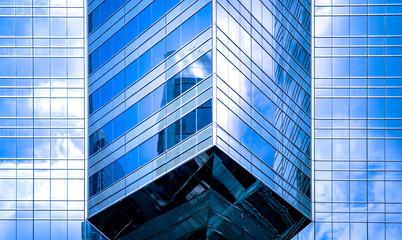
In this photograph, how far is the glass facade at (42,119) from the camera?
5291 centimetres

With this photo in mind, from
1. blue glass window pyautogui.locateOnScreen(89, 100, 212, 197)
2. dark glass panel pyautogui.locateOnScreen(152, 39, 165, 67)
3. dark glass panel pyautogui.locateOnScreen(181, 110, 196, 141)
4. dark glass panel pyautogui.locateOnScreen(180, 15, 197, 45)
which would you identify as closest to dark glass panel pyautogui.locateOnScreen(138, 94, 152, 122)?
blue glass window pyautogui.locateOnScreen(89, 100, 212, 197)

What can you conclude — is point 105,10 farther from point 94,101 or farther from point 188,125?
point 188,125

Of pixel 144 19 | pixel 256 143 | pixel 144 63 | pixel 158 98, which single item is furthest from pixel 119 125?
pixel 256 143

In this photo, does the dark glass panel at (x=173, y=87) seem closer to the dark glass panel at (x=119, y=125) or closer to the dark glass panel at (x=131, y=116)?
the dark glass panel at (x=131, y=116)

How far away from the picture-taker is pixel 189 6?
148ft

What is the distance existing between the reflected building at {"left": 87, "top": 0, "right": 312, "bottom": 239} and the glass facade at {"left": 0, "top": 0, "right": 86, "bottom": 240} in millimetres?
1279

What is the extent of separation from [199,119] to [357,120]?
15253 millimetres

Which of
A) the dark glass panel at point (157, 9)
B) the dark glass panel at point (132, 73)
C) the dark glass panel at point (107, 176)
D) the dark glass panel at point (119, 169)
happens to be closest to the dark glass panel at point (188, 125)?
the dark glass panel at point (132, 73)

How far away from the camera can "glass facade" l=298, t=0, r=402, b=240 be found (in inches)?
2069

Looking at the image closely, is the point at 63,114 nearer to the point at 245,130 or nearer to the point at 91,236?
the point at 91,236

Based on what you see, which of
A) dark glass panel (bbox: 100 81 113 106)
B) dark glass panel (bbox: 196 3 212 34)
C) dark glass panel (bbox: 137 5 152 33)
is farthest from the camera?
dark glass panel (bbox: 100 81 113 106)

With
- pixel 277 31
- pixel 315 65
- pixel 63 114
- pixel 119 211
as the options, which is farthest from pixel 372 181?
pixel 63 114

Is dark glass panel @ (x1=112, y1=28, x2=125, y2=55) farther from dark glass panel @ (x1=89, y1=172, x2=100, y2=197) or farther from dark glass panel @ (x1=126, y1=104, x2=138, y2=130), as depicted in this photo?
dark glass panel @ (x1=89, y1=172, x2=100, y2=197)

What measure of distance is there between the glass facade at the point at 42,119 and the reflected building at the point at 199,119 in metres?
1.28
